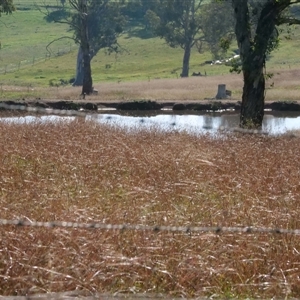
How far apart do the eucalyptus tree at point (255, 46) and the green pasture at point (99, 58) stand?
43.8m

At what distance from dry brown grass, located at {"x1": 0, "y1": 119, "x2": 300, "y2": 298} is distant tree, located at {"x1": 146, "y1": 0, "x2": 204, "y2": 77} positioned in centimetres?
5952

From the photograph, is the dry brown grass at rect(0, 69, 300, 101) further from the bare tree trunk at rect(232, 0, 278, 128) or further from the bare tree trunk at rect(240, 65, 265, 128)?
the bare tree trunk at rect(232, 0, 278, 128)

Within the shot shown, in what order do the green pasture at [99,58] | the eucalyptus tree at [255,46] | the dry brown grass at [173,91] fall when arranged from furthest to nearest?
the green pasture at [99,58] < the dry brown grass at [173,91] < the eucalyptus tree at [255,46]

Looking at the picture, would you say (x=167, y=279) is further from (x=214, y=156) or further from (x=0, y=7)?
(x=0, y=7)

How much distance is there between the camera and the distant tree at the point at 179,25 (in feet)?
237

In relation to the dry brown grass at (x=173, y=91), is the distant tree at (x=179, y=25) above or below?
above

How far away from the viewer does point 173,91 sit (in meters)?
42.5

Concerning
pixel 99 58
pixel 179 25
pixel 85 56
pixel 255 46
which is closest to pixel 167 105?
pixel 255 46

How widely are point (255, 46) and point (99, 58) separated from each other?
2736 inches

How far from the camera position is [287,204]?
8656 mm

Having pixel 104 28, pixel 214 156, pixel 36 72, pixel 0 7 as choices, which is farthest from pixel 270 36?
pixel 36 72

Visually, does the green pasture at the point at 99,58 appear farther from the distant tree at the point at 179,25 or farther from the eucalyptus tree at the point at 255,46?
the eucalyptus tree at the point at 255,46

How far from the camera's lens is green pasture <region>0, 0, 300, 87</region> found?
Answer: 73.5 metres

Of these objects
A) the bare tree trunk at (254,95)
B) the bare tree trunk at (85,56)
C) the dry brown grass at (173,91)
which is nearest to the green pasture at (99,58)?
the dry brown grass at (173,91)
